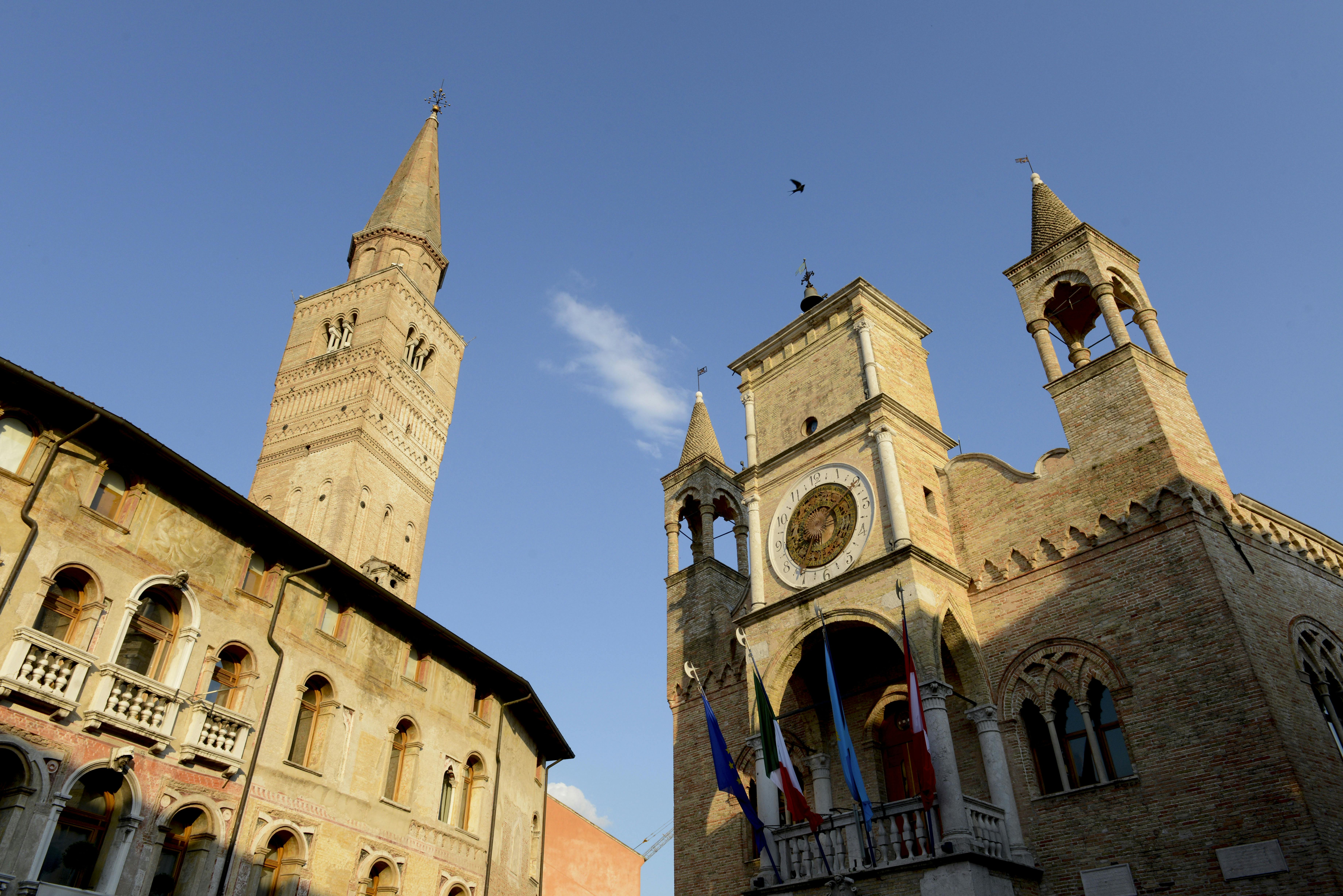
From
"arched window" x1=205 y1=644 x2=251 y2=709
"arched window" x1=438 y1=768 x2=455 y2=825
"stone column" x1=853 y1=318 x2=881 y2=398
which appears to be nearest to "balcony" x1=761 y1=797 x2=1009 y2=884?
"arched window" x1=438 y1=768 x2=455 y2=825

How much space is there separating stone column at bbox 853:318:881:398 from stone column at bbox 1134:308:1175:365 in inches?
185

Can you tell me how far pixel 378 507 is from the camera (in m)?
37.0

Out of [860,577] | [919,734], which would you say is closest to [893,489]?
[860,577]

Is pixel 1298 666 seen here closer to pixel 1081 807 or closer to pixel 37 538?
pixel 1081 807

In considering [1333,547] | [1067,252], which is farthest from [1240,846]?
[1067,252]

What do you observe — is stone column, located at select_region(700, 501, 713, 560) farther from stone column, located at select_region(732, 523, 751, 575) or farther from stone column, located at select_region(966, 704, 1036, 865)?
stone column, located at select_region(966, 704, 1036, 865)

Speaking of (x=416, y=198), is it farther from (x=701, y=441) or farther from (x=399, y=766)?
(x=399, y=766)

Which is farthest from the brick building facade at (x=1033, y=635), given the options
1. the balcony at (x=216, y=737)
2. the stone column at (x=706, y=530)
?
the balcony at (x=216, y=737)

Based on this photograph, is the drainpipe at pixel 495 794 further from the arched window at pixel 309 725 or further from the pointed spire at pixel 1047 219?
the pointed spire at pixel 1047 219

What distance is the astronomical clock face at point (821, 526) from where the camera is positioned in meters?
16.4

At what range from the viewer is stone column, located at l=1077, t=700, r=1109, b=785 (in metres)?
13.2

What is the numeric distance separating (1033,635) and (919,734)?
2884 millimetres

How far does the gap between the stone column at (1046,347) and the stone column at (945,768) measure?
6.17m

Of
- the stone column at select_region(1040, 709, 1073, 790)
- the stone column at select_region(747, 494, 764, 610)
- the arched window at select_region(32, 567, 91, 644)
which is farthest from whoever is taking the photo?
the stone column at select_region(747, 494, 764, 610)
